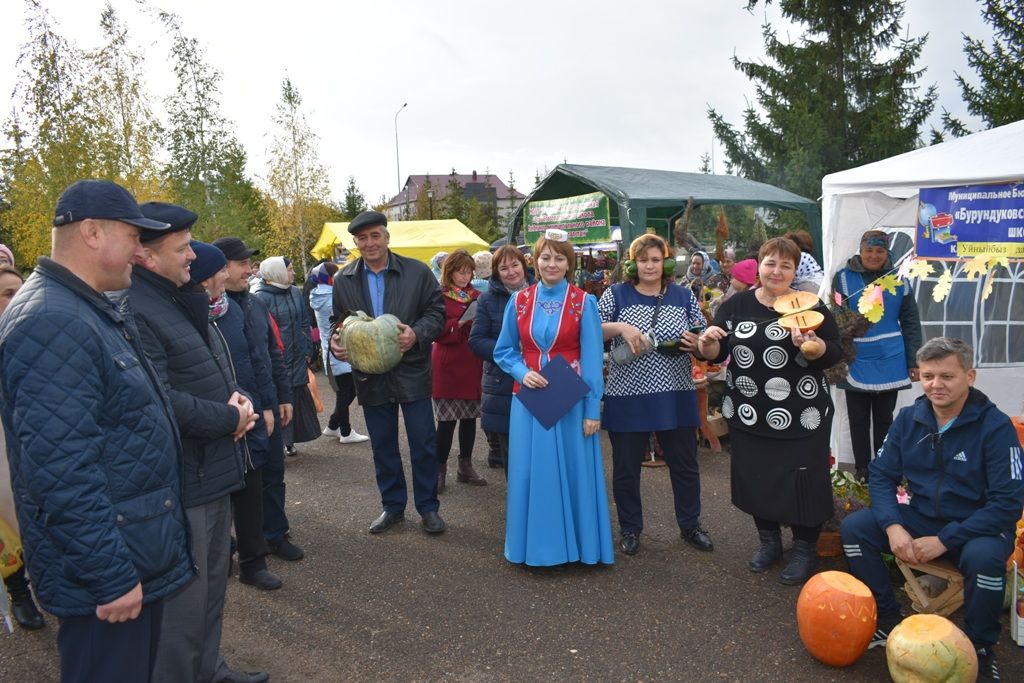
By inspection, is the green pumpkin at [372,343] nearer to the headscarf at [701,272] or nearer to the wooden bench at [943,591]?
the wooden bench at [943,591]

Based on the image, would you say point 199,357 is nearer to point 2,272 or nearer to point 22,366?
point 22,366

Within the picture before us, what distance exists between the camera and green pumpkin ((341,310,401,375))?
4.38 m

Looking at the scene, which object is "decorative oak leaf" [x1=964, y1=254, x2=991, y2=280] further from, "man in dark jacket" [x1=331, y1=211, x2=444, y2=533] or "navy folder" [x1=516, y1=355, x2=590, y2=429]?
"man in dark jacket" [x1=331, y1=211, x2=444, y2=533]

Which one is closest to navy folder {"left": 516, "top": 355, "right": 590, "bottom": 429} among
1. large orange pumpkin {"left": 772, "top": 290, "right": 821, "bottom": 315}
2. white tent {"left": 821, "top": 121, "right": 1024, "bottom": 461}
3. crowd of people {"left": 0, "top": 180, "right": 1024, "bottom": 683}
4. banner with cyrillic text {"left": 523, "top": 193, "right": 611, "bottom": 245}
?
crowd of people {"left": 0, "top": 180, "right": 1024, "bottom": 683}

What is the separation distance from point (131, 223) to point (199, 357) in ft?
3.11

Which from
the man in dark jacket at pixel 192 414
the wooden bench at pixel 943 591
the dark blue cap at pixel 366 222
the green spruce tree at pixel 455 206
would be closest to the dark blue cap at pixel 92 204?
the man in dark jacket at pixel 192 414

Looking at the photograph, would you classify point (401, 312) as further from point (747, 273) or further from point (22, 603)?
point (747, 273)

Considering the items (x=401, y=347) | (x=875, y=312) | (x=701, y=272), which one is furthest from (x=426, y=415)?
(x=701, y=272)

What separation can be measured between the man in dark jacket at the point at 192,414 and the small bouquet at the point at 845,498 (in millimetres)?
3341

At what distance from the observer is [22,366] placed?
178 cm

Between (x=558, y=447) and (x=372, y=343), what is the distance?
4.34 feet

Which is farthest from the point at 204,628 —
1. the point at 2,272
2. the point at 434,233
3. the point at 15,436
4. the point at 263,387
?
the point at 434,233

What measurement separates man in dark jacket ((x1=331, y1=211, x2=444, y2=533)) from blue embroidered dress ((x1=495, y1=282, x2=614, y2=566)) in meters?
0.78

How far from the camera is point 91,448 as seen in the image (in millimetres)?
1830
